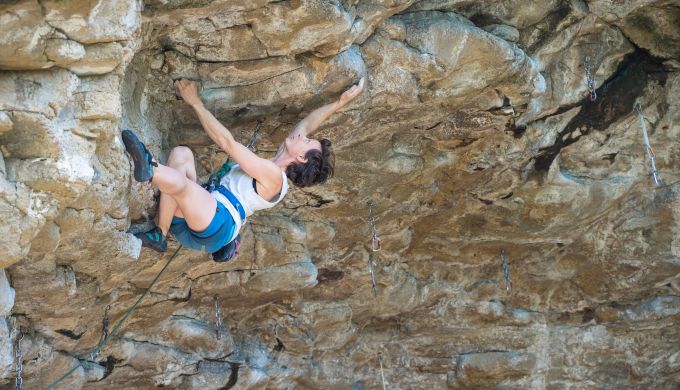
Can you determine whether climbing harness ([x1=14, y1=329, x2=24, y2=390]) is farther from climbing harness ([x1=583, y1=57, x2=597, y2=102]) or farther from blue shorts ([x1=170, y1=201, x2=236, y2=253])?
climbing harness ([x1=583, y1=57, x2=597, y2=102])

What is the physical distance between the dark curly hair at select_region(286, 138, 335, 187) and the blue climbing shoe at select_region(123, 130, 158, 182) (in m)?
0.86

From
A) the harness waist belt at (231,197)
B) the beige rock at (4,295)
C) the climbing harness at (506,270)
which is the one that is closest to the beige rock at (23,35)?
the beige rock at (4,295)

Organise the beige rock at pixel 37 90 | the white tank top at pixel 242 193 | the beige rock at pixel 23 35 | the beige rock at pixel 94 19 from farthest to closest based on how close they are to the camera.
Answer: the white tank top at pixel 242 193 < the beige rock at pixel 37 90 < the beige rock at pixel 94 19 < the beige rock at pixel 23 35

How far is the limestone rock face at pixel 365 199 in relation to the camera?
150 inches

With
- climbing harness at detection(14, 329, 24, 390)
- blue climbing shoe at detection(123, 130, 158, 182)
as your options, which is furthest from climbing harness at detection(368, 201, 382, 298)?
blue climbing shoe at detection(123, 130, 158, 182)

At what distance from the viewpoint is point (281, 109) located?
5078 millimetres

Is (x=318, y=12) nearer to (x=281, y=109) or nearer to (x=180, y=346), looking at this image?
(x=281, y=109)

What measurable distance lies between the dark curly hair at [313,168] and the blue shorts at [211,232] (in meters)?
0.40

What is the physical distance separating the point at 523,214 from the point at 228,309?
2351 mm

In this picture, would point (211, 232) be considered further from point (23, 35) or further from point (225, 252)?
point (23, 35)

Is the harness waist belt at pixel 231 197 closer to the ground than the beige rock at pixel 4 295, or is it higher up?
higher up

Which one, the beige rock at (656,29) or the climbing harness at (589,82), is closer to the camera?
the beige rock at (656,29)

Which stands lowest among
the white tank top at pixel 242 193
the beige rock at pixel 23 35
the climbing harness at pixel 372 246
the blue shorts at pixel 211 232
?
the blue shorts at pixel 211 232

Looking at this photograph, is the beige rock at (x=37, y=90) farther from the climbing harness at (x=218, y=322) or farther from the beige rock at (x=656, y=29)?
the beige rock at (x=656, y=29)
